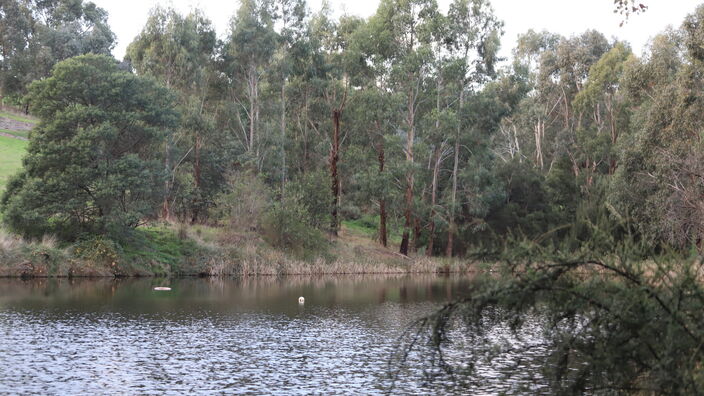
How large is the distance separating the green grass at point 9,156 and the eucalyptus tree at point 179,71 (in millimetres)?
12699

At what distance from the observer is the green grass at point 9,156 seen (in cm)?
6719

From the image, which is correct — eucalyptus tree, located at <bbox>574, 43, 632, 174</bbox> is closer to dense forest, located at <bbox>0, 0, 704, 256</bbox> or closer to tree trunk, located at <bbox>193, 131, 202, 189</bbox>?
dense forest, located at <bbox>0, 0, 704, 256</bbox>

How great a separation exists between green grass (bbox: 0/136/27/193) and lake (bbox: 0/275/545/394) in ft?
84.4

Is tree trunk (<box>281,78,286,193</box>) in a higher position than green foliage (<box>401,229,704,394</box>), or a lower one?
higher

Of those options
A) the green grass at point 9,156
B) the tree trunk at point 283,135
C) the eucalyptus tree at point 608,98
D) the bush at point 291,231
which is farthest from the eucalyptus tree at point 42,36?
the eucalyptus tree at point 608,98

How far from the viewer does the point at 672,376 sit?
9812 millimetres

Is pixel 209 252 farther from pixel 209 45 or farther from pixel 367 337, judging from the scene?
pixel 367 337

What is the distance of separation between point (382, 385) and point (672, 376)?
36.4 feet

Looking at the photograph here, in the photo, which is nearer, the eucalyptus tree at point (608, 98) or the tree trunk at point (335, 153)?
the tree trunk at point (335, 153)

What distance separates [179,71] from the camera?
64.2 meters

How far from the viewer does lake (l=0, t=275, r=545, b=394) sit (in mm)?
20000

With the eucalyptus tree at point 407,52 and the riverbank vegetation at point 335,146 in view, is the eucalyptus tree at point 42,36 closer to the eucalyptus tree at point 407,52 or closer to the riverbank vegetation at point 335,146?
the riverbank vegetation at point 335,146

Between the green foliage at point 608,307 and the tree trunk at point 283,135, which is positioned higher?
the tree trunk at point 283,135

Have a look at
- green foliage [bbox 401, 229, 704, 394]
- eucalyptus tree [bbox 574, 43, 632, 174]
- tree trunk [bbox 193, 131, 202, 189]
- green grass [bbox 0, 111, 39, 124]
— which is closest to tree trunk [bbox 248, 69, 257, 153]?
tree trunk [bbox 193, 131, 202, 189]
